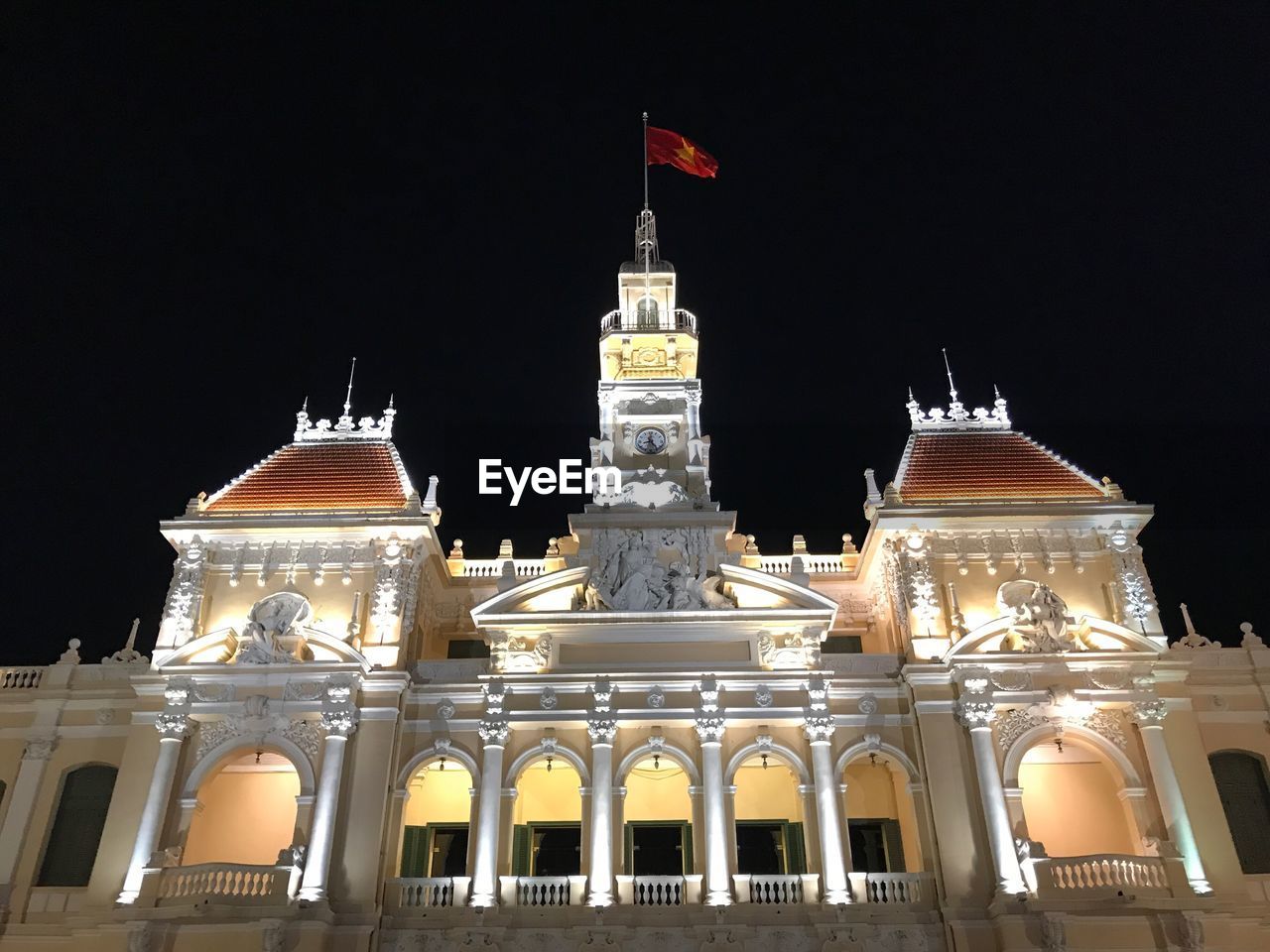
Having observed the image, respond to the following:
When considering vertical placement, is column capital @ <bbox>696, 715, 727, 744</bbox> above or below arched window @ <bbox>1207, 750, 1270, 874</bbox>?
above

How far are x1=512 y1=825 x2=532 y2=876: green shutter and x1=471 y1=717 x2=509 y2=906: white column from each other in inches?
54.6

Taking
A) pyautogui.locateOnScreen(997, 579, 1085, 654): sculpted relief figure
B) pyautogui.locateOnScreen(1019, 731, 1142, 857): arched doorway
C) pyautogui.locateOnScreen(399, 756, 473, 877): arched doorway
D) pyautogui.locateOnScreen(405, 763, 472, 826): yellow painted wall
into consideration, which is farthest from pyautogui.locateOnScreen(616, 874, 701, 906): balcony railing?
pyautogui.locateOnScreen(997, 579, 1085, 654): sculpted relief figure

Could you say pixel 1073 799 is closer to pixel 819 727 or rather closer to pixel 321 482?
pixel 819 727

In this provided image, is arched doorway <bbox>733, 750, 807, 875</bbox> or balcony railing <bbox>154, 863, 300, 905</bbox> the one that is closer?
balcony railing <bbox>154, 863, 300, 905</bbox>

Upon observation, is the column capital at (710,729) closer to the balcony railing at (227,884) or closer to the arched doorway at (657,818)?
the arched doorway at (657,818)

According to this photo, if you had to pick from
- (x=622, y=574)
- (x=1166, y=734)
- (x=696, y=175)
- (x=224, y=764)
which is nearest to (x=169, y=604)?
(x=224, y=764)

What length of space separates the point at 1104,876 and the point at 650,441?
1977cm

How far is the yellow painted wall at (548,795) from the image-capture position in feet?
109

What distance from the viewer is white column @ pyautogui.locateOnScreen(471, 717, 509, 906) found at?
29406 mm

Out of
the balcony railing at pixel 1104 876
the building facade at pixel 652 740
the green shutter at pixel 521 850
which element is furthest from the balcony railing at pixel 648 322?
the balcony railing at pixel 1104 876

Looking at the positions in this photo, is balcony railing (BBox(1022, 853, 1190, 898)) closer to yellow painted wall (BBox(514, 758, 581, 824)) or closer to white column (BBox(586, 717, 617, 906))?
white column (BBox(586, 717, 617, 906))

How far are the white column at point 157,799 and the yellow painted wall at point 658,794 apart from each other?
13213mm

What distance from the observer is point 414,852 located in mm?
31984

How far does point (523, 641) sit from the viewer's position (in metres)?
33.7
